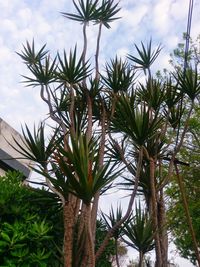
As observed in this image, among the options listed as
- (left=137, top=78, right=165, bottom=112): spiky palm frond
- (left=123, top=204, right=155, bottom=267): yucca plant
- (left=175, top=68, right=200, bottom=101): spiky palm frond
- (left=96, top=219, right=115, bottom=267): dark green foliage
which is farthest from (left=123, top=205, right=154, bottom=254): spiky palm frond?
(left=175, top=68, right=200, bottom=101): spiky palm frond

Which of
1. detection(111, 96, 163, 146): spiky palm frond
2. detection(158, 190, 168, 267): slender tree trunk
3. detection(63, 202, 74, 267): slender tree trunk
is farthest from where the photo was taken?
detection(158, 190, 168, 267): slender tree trunk

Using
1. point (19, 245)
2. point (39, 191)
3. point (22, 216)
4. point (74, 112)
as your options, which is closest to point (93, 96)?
point (74, 112)

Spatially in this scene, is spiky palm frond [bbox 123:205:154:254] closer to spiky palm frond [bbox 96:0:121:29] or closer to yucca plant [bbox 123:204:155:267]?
yucca plant [bbox 123:204:155:267]

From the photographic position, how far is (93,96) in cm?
557

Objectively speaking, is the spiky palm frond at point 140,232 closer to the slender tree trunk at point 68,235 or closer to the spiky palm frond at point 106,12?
the slender tree trunk at point 68,235

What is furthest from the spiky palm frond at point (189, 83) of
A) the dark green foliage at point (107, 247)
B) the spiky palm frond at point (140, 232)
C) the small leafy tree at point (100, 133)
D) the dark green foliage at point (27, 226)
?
the dark green foliage at point (27, 226)

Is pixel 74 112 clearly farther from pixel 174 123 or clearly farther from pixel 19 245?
pixel 19 245

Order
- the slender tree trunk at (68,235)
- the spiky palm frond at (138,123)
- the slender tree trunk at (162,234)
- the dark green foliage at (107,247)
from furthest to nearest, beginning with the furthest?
the dark green foliage at (107,247)
the slender tree trunk at (162,234)
the spiky palm frond at (138,123)
the slender tree trunk at (68,235)

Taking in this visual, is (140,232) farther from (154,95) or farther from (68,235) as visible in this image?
(154,95)

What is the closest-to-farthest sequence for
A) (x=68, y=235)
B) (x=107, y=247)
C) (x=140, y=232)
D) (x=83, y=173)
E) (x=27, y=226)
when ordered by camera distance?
1. (x=83, y=173)
2. (x=68, y=235)
3. (x=27, y=226)
4. (x=140, y=232)
5. (x=107, y=247)

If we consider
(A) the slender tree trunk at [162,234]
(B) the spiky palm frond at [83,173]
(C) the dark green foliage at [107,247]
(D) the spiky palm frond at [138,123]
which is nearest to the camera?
(B) the spiky palm frond at [83,173]

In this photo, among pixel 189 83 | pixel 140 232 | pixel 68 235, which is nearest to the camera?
pixel 68 235

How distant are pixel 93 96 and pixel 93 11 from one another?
237cm

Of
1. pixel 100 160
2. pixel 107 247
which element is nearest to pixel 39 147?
pixel 100 160
